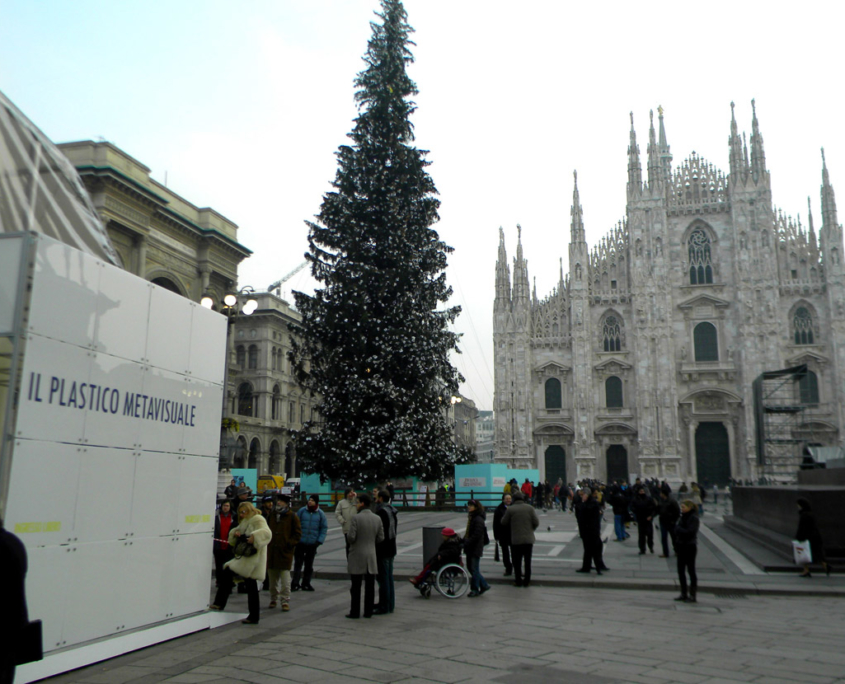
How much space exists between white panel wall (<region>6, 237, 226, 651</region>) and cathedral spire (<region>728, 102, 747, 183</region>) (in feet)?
142

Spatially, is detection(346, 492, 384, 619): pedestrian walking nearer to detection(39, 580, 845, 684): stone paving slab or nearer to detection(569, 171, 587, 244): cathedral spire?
detection(39, 580, 845, 684): stone paving slab

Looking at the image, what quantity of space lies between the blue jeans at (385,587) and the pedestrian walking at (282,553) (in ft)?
4.07

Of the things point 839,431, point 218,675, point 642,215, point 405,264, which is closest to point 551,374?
point 642,215

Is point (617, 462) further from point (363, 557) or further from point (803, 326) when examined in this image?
point (363, 557)

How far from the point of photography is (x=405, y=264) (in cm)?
2489

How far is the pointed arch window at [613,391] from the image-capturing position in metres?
44.8

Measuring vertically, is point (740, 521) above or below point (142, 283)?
below

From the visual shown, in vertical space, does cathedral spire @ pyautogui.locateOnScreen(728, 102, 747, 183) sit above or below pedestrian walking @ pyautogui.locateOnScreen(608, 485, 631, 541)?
above

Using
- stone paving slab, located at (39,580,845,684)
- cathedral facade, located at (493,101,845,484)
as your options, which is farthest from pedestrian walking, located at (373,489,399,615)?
cathedral facade, located at (493,101,845,484)

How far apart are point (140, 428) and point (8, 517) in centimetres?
162

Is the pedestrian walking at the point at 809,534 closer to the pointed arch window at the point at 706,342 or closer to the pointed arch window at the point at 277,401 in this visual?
the pointed arch window at the point at 706,342

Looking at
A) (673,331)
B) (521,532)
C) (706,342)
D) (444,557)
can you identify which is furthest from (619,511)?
(706,342)

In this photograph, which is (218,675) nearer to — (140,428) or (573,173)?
(140,428)

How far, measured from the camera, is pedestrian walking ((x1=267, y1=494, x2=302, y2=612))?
9234mm
